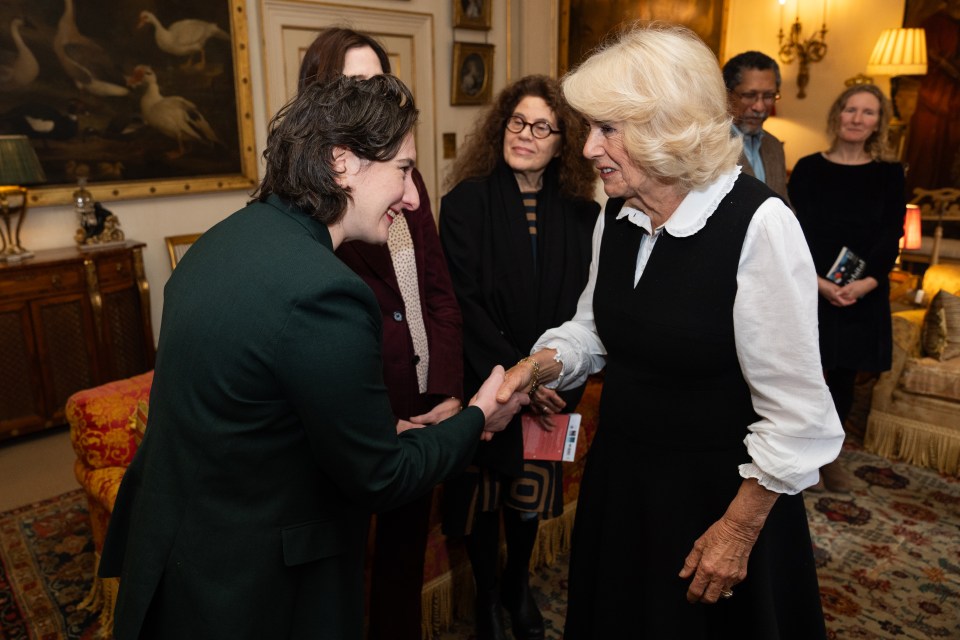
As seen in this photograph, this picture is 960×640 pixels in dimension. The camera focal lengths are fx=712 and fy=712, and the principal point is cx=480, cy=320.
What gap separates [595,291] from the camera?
1.76 metres

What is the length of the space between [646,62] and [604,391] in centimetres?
76

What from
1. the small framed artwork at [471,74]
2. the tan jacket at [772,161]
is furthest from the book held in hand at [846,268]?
the small framed artwork at [471,74]

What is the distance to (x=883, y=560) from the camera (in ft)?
10.5

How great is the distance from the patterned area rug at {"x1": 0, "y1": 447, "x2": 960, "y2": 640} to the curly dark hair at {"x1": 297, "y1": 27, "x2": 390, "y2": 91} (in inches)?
78.8

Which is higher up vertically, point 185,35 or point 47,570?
point 185,35

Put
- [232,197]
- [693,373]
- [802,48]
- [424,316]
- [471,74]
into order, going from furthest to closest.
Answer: [802,48] < [471,74] < [232,197] < [424,316] < [693,373]

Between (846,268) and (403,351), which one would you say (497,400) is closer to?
(403,351)

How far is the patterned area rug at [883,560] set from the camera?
2758 mm

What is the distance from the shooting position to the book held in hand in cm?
346

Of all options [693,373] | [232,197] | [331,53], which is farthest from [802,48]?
[693,373]

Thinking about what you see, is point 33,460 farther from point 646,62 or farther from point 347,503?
point 646,62

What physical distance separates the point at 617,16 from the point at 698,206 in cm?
653

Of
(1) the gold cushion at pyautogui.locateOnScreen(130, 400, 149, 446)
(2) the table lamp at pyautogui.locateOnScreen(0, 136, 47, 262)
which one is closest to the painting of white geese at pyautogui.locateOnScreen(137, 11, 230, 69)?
(2) the table lamp at pyautogui.locateOnScreen(0, 136, 47, 262)

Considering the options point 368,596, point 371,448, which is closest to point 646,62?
point 371,448
